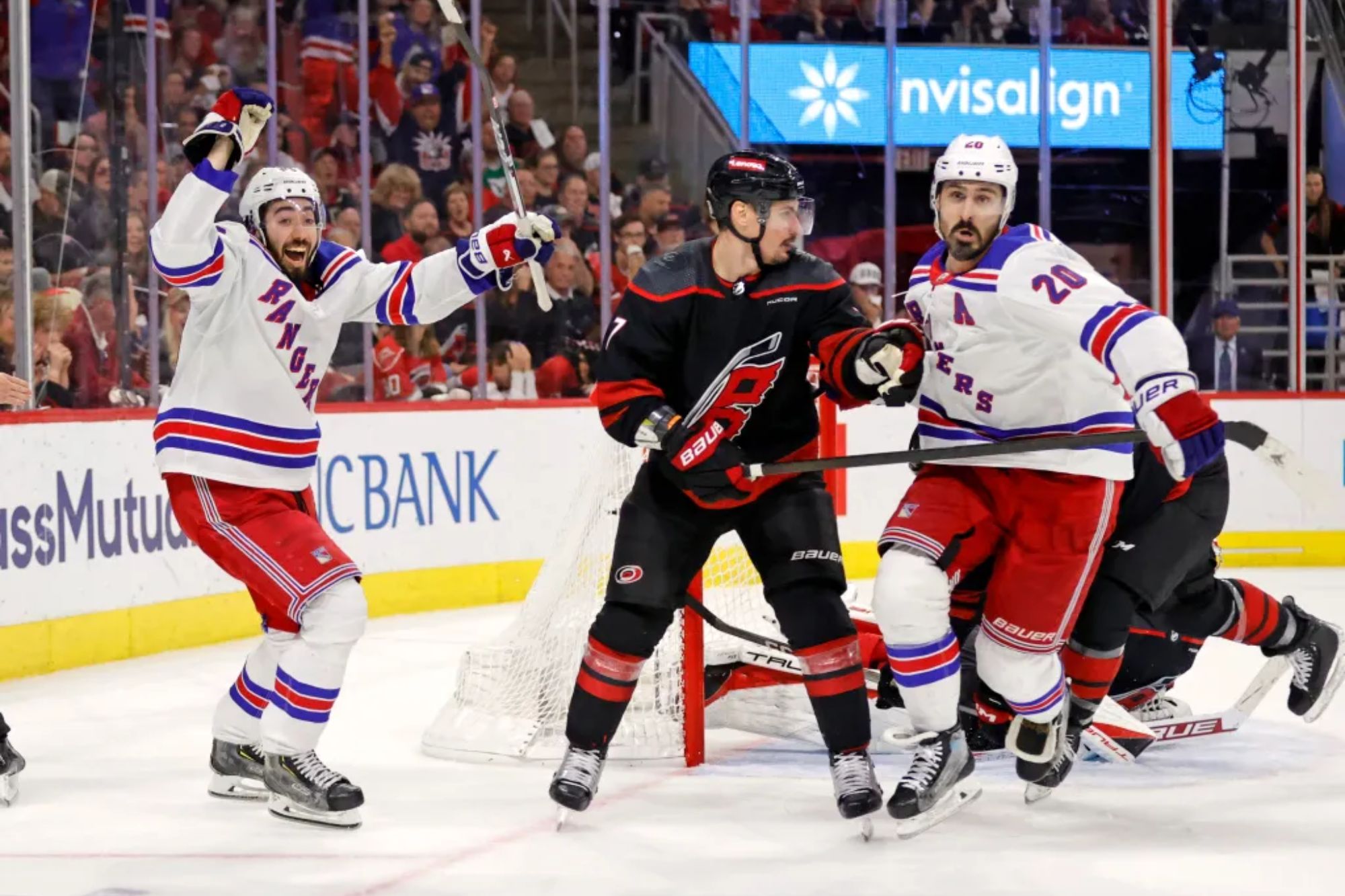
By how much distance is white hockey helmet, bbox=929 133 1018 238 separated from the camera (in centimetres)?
305

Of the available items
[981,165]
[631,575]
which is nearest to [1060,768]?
[631,575]

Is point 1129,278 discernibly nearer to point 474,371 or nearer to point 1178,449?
point 474,371

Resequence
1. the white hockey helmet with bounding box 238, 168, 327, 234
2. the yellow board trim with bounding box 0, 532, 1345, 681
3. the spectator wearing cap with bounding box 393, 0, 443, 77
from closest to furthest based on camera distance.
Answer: the white hockey helmet with bounding box 238, 168, 327, 234 → the yellow board trim with bounding box 0, 532, 1345, 681 → the spectator wearing cap with bounding box 393, 0, 443, 77

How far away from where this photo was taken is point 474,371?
6.86 meters

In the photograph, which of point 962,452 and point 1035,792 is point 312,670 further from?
point 1035,792

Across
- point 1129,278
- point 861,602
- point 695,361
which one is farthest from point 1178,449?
point 1129,278

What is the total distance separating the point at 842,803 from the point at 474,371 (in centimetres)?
410

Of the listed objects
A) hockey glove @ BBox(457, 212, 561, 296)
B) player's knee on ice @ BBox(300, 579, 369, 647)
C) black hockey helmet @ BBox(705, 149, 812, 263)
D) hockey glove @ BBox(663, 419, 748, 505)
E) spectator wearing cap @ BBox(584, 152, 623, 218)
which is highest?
spectator wearing cap @ BBox(584, 152, 623, 218)

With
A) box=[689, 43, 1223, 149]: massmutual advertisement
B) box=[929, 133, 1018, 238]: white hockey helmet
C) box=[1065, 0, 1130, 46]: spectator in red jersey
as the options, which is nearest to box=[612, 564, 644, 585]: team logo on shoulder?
box=[929, 133, 1018, 238]: white hockey helmet

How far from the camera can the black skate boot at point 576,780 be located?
3.04 meters

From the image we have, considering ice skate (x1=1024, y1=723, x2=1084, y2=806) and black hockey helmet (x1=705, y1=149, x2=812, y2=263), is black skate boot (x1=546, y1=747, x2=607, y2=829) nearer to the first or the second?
ice skate (x1=1024, y1=723, x2=1084, y2=806)

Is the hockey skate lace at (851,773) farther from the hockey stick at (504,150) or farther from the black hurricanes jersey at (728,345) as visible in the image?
the hockey stick at (504,150)

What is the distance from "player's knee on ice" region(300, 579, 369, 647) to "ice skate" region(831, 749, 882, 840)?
864 millimetres

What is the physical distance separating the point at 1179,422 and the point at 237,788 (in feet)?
6.06
